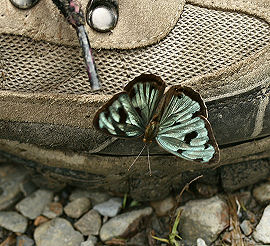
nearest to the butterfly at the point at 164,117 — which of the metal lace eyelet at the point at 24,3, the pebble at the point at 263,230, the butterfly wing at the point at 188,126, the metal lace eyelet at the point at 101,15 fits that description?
the butterfly wing at the point at 188,126

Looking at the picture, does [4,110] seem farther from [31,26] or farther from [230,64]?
[230,64]

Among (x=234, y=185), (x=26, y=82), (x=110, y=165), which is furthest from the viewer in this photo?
(x=234, y=185)

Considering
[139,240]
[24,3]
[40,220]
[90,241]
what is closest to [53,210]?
[40,220]

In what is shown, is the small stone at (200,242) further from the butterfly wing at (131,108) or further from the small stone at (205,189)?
the butterfly wing at (131,108)

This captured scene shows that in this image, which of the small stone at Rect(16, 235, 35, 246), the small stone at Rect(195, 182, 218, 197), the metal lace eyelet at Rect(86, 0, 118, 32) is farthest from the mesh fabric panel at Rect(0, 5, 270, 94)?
the small stone at Rect(16, 235, 35, 246)

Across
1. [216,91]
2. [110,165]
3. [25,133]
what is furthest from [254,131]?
[25,133]

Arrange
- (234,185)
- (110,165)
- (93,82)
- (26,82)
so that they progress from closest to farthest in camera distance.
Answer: (93,82) < (26,82) < (110,165) < (234,185)
